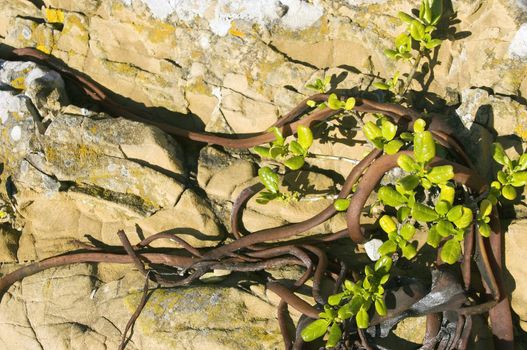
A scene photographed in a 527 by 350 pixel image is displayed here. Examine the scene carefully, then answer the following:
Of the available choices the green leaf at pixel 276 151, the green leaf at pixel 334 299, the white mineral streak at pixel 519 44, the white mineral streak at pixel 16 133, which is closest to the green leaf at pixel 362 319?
the green leaf at pixel 334 299

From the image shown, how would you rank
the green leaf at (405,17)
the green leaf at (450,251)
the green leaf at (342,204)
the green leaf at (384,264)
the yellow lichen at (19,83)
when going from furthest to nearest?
the yellow lichen at (19,83), the green leaf at (405,17), the green leaf at (342,204), the green leaf at (384,264), the green leaf at (450,251)

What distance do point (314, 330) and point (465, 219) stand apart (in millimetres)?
758

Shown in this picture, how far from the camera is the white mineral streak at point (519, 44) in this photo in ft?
8.11

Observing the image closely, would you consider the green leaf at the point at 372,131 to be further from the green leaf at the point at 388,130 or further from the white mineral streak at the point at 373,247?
the white mineral streak at the point at 373,247

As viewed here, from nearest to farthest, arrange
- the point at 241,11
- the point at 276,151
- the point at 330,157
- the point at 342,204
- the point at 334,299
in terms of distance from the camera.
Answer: the point at 334,299
the point at 342,204
the point at 276,151
the point at 330,157
the point at 241,11

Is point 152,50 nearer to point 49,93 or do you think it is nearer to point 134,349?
point 49,93

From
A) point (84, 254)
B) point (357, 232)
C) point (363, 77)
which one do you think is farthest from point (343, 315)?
point (84, 254)

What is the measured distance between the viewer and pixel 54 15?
10.5 ft

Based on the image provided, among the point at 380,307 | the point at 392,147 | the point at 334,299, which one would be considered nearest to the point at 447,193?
the point at 392,147

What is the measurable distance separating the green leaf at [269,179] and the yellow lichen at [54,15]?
169cm

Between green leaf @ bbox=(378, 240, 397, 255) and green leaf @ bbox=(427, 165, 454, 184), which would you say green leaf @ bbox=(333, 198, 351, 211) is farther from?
green leaf @ bbox=(427, 165, 454, 184)

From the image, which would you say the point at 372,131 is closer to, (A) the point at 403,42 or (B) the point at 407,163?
(B) the point at 407,163

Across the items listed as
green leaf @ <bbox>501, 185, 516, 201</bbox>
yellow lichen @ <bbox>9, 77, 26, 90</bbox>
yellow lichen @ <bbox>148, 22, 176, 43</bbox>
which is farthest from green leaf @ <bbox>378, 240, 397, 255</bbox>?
yellow lichen @ <bbox>9, 77, 26, 90</bbox>

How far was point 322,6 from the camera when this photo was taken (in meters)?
2.83
